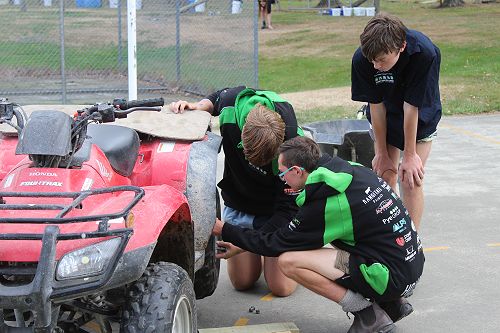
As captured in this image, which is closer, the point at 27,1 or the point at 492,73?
the point at 27,1

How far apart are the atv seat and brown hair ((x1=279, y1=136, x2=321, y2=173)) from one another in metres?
0.74

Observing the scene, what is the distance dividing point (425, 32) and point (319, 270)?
22.0 m

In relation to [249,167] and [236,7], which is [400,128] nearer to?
[249,167]

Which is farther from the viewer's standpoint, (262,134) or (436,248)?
(436,248)

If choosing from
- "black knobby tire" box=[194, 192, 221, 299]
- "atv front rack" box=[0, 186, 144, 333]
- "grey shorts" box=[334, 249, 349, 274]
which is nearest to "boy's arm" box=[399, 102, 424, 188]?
"grey shorts" box=[334, 249, 349, 274]

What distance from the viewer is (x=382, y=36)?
5125 millimetres

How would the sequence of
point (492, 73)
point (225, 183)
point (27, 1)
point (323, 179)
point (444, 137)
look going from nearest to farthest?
1. point (323, 179)
2. point (225, 183)
3. point (444, 137)
4. point (27, 1)
5. point (492, 73)

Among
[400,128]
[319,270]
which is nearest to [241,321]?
[319,270]

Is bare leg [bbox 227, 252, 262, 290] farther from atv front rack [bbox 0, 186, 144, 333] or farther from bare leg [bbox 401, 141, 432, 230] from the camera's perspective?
atv front rack [bbox 0, 186, 144, 333]

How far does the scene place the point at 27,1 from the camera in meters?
13.0

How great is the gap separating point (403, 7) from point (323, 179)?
33.1 meters

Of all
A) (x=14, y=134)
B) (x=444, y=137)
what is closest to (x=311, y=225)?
(x=14, y=134)

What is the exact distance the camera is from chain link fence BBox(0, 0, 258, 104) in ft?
43.4

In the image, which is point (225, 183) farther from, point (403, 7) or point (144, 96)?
point (403, 7)
